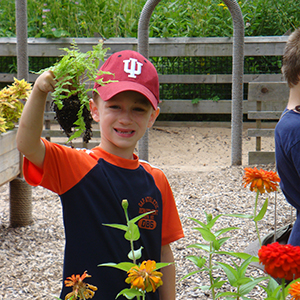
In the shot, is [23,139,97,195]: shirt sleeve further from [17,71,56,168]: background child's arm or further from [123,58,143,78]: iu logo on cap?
[123,58,143,78]: iu logo on cap

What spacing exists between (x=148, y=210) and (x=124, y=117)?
0.28 meters

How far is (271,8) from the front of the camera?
7.31 meters

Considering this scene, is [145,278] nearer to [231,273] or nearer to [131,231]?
[131,231]

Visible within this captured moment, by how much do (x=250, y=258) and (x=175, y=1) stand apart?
23.5 ft

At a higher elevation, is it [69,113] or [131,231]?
[69,113]

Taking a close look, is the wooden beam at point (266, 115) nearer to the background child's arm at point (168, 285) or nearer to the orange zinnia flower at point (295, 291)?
the background child's arm at point (168, 285)

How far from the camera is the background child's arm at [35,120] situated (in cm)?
88

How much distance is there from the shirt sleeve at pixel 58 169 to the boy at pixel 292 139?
69cm

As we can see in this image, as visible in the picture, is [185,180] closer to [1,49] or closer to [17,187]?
[17,187]

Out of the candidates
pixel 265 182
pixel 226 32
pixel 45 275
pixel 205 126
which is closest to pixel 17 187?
pixel 45 275

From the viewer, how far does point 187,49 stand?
19.5ft

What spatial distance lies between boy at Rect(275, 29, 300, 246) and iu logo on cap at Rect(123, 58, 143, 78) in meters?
0.58

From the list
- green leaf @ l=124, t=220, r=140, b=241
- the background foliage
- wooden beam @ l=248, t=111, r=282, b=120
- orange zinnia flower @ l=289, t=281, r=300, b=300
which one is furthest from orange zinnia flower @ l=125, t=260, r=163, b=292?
the background foliage

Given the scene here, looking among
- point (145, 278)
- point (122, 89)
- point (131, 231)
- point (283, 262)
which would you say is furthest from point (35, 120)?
point (283, 262)
